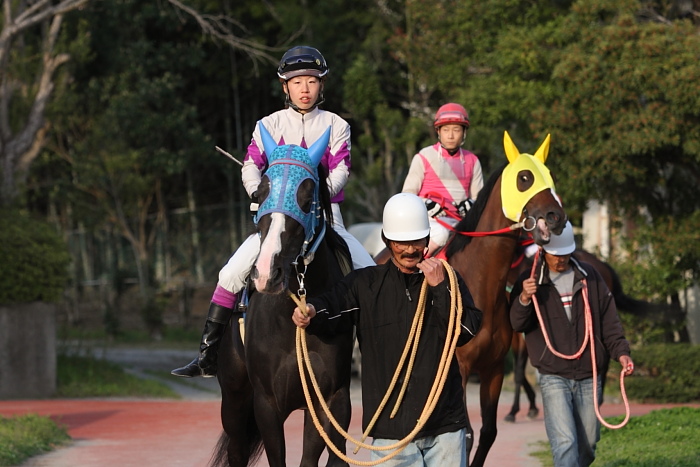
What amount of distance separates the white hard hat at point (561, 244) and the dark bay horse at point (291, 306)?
175 centimetres

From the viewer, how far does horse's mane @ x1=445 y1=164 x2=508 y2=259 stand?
29.8 ft

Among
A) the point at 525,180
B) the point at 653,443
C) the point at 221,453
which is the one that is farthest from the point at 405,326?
the point at 653,443

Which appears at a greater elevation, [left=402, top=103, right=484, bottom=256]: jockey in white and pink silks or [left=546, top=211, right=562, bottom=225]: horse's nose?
[left=402, top=103, right=484, bottom=256]: jockey in white and pink silks

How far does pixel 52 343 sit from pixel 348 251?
1120 cm

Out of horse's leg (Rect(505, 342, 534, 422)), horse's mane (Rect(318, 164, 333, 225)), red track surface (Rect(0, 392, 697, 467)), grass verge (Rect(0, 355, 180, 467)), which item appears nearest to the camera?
horse's mane (Rect(318, 164, 333, 225))

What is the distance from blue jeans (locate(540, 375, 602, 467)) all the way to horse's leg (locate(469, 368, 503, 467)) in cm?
154

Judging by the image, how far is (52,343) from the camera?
16812mm

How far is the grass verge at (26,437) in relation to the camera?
10.6 m

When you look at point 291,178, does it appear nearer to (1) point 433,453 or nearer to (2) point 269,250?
(2) point 269,250

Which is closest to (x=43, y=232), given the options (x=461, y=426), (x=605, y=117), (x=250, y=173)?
(x=605, y=117)

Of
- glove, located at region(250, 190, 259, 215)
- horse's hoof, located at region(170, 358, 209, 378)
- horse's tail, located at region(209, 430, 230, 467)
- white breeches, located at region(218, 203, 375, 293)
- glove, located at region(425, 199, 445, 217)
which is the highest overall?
glove, located at region(425, 199, 445, 217)

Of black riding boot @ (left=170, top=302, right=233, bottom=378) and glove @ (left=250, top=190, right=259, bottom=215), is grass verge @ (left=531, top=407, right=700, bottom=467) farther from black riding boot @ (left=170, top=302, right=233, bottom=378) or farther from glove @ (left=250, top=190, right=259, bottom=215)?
glove @ (left=250, top=190, right=259, bottom=215)

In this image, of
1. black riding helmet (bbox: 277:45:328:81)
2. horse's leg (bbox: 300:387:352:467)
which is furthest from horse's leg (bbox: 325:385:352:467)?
black riding helmet (bbox: 277:45:328:81)

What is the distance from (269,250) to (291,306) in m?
0.88
